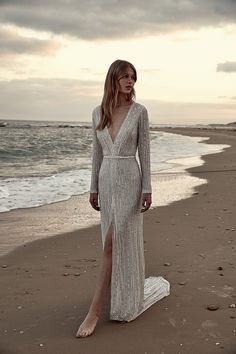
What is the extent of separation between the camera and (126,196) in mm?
3738

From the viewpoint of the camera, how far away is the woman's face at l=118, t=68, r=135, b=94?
12.2 ft

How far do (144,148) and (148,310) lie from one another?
1.32m

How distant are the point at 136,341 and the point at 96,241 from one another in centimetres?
286

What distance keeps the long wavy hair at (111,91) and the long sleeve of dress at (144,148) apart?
20 cm

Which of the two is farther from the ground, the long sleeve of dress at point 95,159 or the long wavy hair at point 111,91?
the long wavy hair at point 111,91

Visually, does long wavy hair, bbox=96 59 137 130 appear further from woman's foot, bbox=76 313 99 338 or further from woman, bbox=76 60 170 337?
woman's foot, bbox=76 313 99 338

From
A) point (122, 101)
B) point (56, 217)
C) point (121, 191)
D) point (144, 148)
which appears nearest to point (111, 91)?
point (122, 101)

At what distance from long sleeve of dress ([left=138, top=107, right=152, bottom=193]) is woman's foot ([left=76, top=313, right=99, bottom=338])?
1027mm

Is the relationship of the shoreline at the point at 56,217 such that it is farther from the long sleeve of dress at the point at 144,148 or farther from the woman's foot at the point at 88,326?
the long sleeve of dress at the point at 144,148

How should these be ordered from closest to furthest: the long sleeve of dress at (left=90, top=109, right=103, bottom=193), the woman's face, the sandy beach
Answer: the sandy beach < the woman's face < the long sleeve of dress at (left=90, top=109, right=103, bottom=193)

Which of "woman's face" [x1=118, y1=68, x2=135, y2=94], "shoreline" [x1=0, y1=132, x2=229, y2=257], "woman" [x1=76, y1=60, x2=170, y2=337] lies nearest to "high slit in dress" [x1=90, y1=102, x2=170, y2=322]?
"woman" [x1=76, y1=60, x2=170, y2=337]

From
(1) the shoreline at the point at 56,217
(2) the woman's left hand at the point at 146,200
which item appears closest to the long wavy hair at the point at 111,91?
(2) the woman's left hand at the point at 146,200

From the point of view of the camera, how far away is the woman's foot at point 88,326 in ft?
11.8

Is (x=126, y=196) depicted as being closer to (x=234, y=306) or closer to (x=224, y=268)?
(x=234, y=306)
